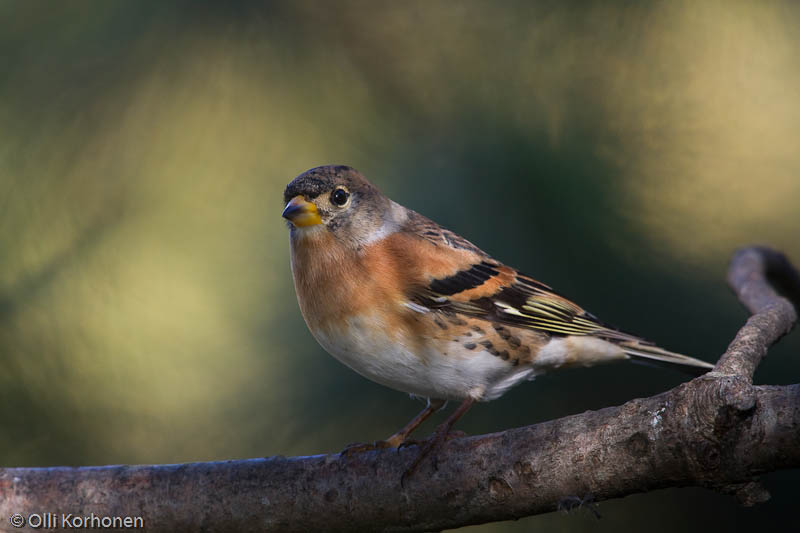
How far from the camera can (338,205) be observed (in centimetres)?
290

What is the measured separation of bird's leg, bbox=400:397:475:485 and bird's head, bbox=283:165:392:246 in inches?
29.4

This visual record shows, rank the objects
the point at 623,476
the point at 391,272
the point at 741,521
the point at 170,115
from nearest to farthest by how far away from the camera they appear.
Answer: the point at 623,476
the point at 741,521
the point at 170,115
the point at 391,272

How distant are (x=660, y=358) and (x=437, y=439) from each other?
0.76m

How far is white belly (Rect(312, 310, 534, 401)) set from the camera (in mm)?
2346

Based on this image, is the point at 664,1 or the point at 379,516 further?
the point at 664,1

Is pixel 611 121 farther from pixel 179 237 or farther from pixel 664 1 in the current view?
pixel 179 237

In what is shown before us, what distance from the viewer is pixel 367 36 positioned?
8.37 ft

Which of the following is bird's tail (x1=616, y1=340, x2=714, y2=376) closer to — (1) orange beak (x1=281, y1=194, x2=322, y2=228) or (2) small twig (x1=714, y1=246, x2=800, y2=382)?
(2) small twig (x1=714, y1=246, x2=800, y2=382)

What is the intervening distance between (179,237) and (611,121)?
4.55 ft

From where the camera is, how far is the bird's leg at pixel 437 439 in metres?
2.18

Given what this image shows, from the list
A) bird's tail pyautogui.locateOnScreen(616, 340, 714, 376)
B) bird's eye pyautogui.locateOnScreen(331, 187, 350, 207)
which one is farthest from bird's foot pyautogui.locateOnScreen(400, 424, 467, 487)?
bird's eye pyautogui.locateOnScreen(331, 187, 350, 207)

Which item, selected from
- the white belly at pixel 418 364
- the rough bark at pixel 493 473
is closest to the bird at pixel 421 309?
the white belly at pixel 418 364

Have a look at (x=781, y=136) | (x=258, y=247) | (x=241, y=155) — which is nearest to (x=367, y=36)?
(x=241, y=155)

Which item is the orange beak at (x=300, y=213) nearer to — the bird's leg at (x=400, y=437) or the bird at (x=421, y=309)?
the bird at (x=421, y=309)
